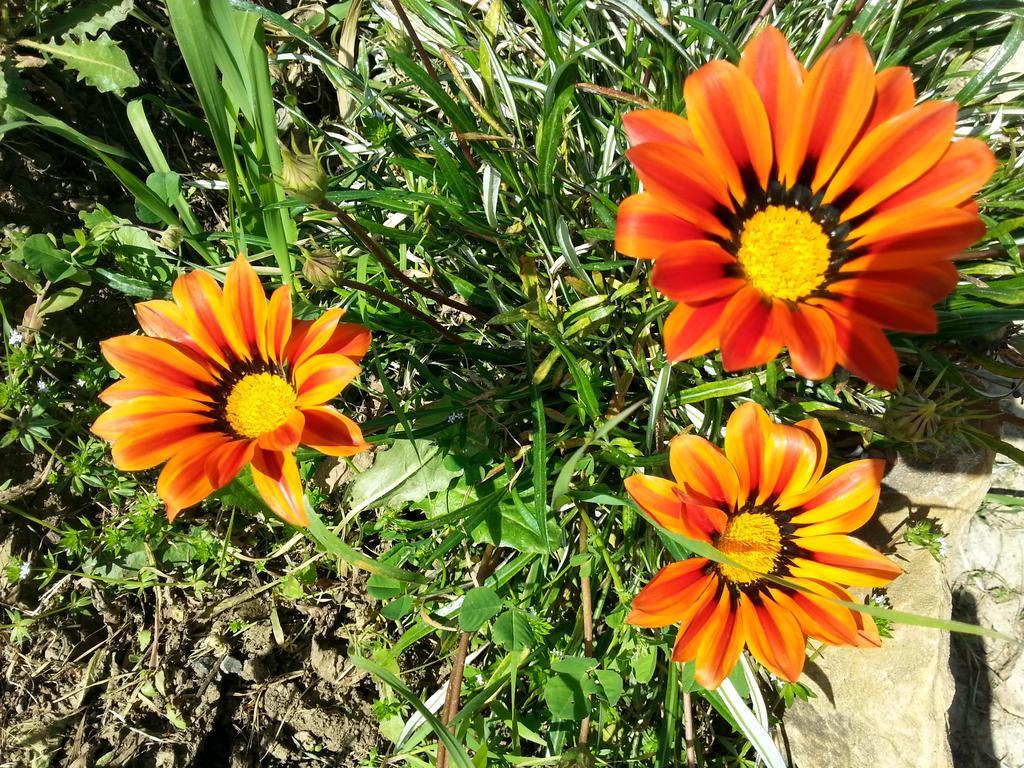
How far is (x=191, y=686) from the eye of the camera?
2.26 metres

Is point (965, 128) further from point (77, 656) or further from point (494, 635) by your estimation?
point (77, 656)

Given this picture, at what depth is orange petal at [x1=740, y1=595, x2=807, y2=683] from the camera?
147cm

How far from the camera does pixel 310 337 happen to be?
1404mm

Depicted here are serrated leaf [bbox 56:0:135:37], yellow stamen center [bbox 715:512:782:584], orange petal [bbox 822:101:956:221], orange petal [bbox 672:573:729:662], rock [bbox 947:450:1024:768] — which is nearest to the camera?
orange petal [bbox 822:101:956:221]

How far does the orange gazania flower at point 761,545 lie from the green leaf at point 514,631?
41 centimetres

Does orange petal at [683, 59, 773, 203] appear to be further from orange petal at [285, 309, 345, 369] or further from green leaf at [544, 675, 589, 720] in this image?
green leaf at [544, 675, 589, 720]

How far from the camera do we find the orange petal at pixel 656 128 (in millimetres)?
1225

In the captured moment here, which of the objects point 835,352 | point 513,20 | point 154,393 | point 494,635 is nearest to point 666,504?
point 835,352

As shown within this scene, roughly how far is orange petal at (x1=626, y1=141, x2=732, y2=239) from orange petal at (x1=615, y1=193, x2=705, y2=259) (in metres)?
0.02

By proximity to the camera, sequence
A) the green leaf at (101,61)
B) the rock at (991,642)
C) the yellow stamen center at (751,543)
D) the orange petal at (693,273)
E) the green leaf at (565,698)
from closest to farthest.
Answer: the orange petal at (693,273)
the yellow stamen center at (751,543)
the green leaf at (565,698)
the green leaf at (101,61)
the rock at (991,642)

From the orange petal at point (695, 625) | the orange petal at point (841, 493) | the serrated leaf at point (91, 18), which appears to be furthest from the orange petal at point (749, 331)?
the serrated leaf at point (91, 18)

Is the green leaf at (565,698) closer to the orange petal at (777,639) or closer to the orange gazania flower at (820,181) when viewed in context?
the orange petal at (777,639)

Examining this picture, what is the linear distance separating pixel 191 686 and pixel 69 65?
1986 mm

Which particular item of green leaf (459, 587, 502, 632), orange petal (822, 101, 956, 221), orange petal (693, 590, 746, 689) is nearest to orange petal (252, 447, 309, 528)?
green leaf (459, 587, 502, 632)
